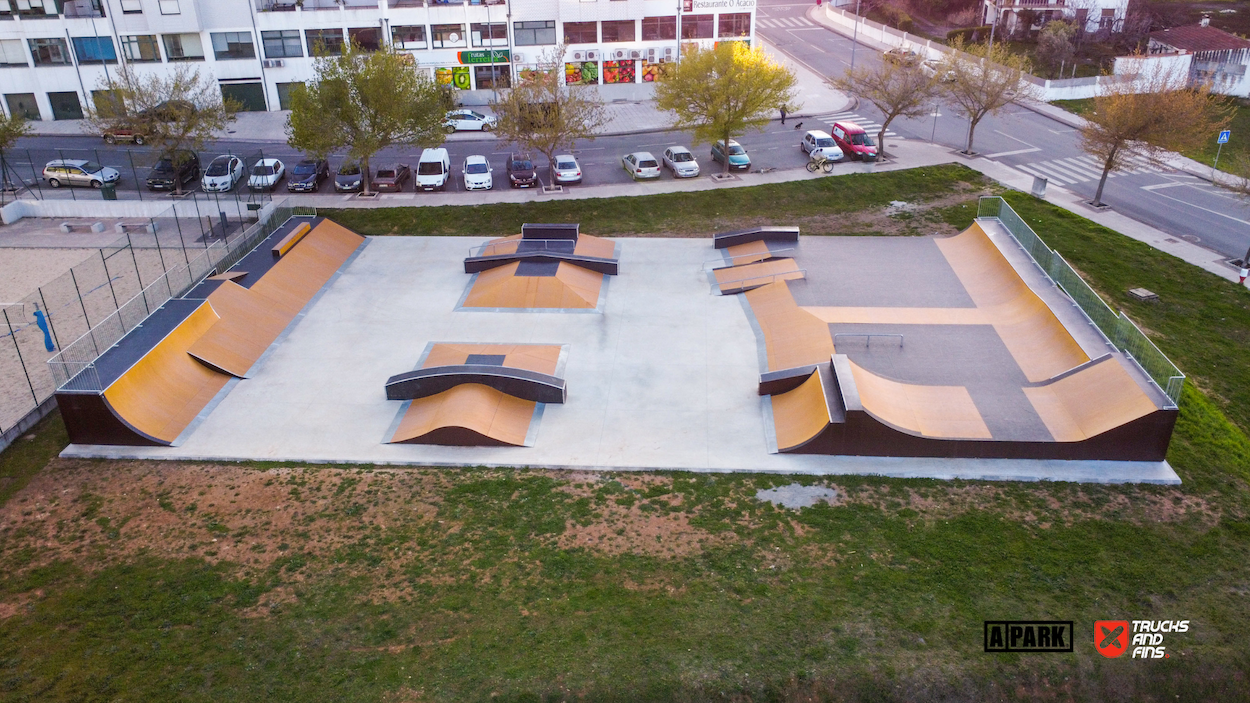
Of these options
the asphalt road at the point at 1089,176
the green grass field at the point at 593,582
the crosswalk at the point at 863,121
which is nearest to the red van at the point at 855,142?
the crosswalk at the point at 863,121

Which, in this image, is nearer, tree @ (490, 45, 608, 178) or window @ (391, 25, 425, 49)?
tree @ (490, 45, 608, 178)

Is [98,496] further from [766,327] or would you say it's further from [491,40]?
[491,40]

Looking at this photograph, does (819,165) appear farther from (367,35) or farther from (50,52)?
(50,52)

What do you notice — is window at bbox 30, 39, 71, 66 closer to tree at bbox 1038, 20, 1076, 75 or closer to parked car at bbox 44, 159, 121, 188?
parked car at bbox 44, 159, 121, 188

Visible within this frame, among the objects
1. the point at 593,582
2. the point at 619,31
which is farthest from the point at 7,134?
the point at 593,582

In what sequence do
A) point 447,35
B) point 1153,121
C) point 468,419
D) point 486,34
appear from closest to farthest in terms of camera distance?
point 468,419 → point 1153,121 → point 447,35 → point 486,34

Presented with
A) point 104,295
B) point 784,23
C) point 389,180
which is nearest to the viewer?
point 104,295

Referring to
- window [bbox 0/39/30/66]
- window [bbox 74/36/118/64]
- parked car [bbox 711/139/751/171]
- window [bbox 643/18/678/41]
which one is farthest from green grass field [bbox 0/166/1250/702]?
window [bbox 643/18/678/41]
